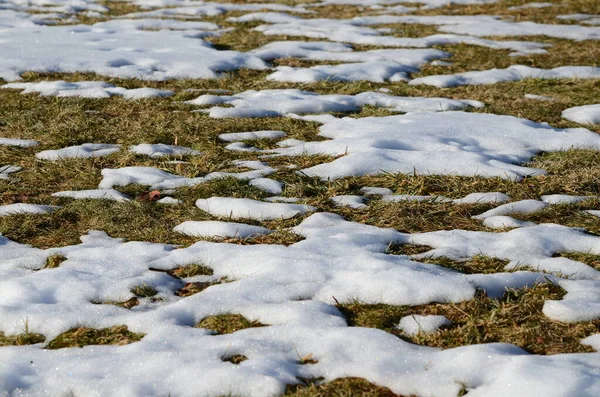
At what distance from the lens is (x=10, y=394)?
2.59 meters

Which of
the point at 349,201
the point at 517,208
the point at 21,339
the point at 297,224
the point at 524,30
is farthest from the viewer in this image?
the point at 524,30

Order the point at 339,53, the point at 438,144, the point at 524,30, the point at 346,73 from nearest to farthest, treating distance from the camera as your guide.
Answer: the point at 438,144 → the point at 346,73 → the point at 339,53 → the point at 524,30

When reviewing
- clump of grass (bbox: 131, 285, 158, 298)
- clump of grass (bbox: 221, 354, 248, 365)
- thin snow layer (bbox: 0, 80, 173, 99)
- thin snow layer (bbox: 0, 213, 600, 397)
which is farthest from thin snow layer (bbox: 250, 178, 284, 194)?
thin snow layer (bbox: 0, 80, 173, 99)

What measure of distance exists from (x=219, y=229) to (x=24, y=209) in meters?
1.22

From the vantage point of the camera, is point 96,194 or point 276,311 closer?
point 276,311

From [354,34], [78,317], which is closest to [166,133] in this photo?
[78,317]

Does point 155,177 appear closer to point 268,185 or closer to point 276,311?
point 268,185

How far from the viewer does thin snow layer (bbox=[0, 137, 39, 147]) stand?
5.39 m

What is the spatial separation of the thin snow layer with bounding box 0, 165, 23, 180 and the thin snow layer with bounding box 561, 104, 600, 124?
450cm

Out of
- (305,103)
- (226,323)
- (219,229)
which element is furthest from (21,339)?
(305,103)

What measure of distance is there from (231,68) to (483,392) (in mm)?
5964

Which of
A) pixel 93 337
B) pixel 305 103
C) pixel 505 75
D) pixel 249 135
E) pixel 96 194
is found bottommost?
pixel 93 337

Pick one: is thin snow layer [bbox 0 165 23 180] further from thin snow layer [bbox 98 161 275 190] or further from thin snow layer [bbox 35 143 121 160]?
thin snow layer [bbox 98 161 275 190]

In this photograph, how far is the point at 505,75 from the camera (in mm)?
7621
